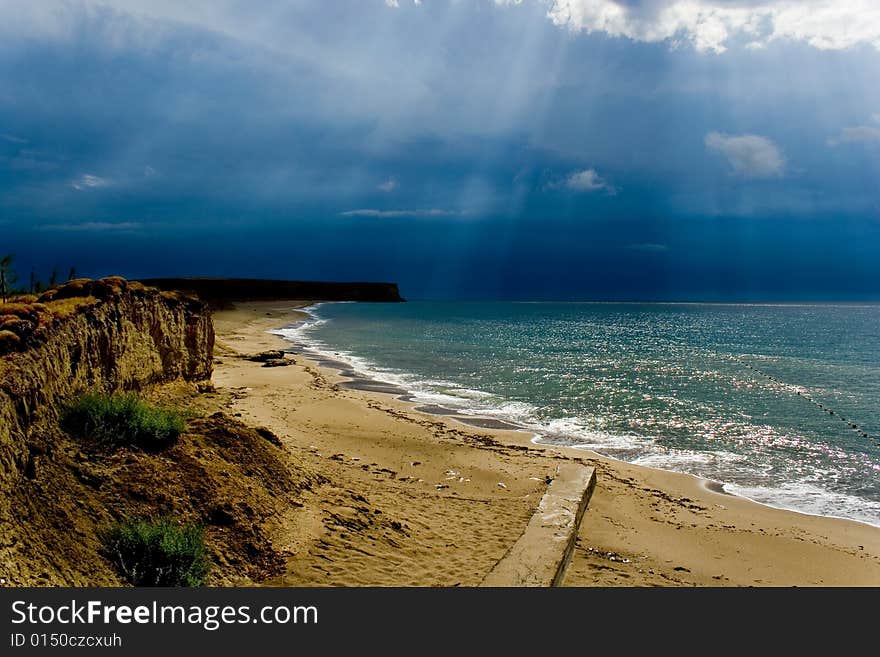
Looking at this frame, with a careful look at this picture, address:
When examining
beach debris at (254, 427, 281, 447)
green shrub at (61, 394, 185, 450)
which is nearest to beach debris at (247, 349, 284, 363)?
beach debris at (254, 427, 281, 447)

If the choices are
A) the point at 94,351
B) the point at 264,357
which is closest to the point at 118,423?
the point at 94,351

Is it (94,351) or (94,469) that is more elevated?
(94,351)

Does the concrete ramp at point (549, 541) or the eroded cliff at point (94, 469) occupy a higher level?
the eroded cliff at point (94, 469)

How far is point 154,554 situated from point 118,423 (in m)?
2.31

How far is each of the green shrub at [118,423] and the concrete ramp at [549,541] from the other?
14.9ft

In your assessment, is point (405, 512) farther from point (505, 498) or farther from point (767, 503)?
point (767, 503)

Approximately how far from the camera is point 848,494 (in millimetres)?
10438

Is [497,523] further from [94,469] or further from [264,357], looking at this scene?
[264,357]

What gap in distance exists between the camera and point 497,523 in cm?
807

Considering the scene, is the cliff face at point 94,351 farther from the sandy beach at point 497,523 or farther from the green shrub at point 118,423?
the sandy beach at point 497,523

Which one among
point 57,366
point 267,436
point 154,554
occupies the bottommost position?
point 154,554

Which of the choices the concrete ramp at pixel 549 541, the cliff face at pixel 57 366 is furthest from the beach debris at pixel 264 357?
the concrete ramp at pixel 549 541

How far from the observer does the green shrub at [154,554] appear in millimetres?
5098
